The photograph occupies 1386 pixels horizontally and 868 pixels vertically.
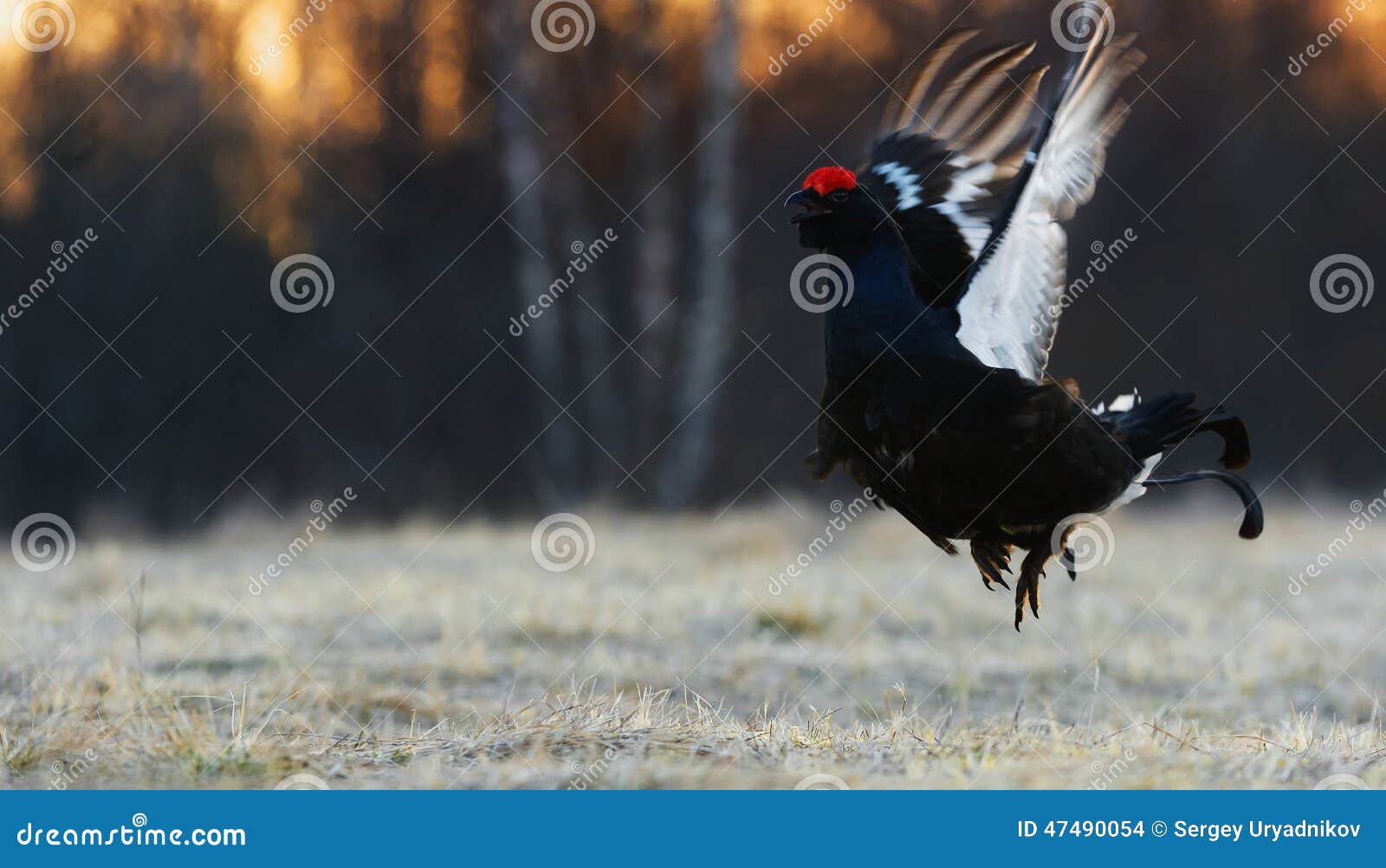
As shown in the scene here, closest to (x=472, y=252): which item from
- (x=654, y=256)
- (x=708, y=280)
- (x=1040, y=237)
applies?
(x=654, y=256)

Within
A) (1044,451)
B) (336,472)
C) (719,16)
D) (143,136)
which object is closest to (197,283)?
(143,136)

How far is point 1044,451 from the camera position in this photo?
3.61 m

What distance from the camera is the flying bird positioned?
3.51 metres

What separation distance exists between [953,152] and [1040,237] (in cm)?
77

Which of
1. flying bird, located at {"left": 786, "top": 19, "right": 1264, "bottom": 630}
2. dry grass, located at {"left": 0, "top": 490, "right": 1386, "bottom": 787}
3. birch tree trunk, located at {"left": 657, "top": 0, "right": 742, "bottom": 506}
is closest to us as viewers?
dry grass, located at {"left": 0, "top": 490, "right": 1386, "bottom": 787}

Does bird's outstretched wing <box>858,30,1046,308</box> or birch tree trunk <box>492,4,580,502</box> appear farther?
birch tree trunk <box>492,4,580,502</box>

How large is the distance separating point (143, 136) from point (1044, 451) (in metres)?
10.7

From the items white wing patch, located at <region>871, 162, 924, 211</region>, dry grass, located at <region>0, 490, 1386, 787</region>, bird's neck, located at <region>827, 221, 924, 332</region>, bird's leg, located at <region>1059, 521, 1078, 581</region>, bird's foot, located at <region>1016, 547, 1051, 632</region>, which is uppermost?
white wing patch, located at <region>871, 162, 924, 211</region>

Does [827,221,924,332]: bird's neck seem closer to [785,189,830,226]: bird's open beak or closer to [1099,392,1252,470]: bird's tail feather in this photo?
[785,189,830,226]: bird's open beak

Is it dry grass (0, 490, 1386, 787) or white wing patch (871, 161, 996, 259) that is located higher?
white wing patch (871, 161, 996, 259)

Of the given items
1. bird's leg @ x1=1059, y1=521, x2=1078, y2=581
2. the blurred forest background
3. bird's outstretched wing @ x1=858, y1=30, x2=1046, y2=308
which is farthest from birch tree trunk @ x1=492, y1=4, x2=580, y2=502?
bird's leg @ x1=1059, y1=521, x2=1078, y2=581

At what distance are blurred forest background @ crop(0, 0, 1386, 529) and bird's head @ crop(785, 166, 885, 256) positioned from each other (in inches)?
300

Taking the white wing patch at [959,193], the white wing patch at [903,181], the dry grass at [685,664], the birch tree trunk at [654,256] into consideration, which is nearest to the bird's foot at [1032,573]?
Answer: the dry grass at [685,664]

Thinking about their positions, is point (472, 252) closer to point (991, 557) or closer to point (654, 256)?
point (654, 256)
